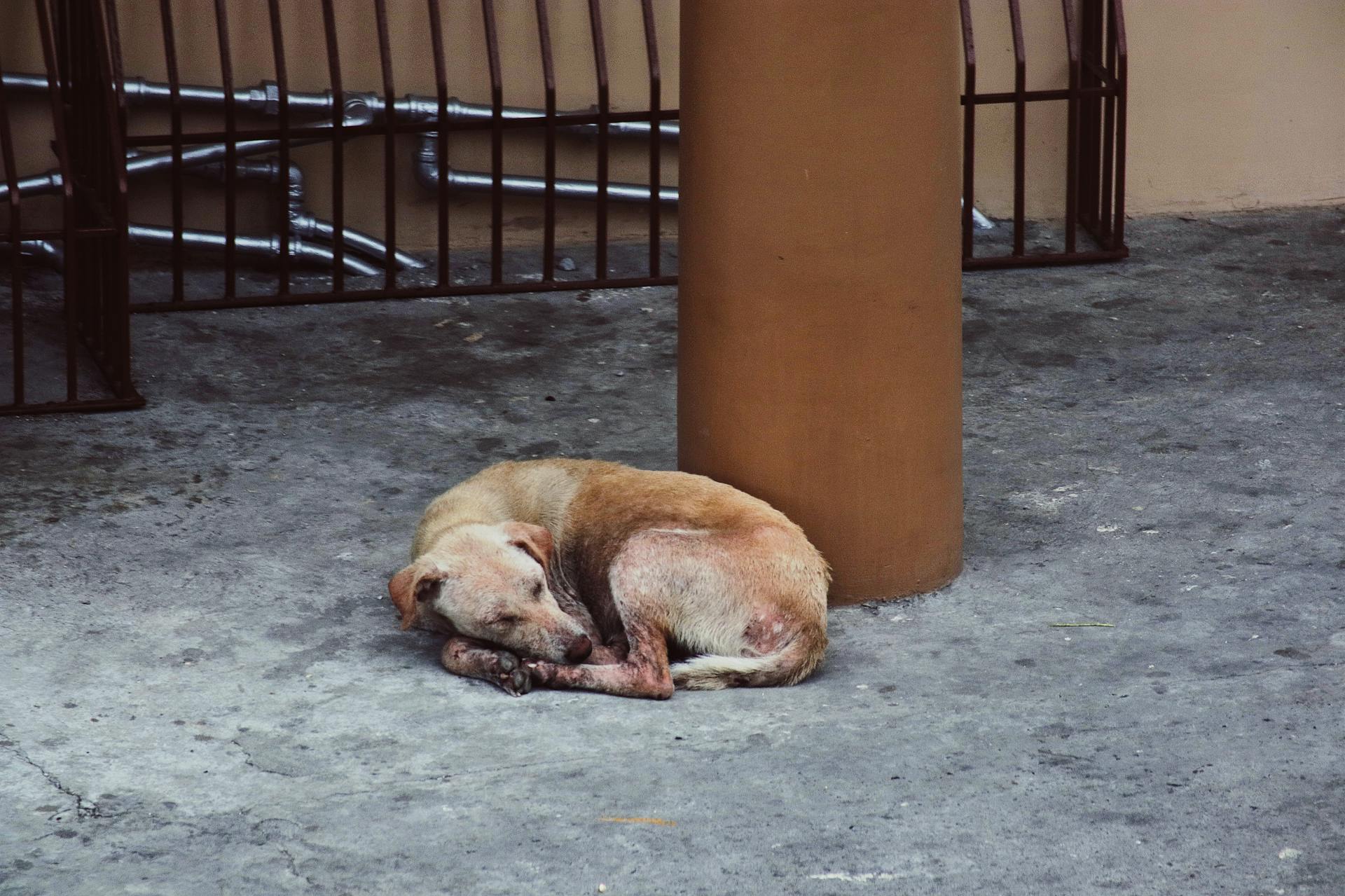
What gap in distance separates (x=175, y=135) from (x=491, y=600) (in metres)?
4.76

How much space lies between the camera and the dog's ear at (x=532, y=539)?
19.2 ft

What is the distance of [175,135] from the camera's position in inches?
372

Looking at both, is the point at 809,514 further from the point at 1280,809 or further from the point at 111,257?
the point at 111,257

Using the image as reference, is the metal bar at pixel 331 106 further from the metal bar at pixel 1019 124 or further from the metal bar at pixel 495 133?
the metal bar at pixel 1019 124

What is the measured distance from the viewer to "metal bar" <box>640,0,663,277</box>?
32.7ft

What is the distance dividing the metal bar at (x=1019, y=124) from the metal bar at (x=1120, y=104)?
53cm

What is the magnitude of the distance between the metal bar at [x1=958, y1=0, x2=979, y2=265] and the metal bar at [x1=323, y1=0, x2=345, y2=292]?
3.37 metres

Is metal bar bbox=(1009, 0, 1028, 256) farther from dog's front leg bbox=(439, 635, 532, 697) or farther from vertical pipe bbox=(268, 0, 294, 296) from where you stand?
dog's front leg bbox=(439, 635, 532, 697)

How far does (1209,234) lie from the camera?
1117cm

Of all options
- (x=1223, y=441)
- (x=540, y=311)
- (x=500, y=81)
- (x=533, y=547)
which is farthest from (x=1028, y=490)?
(x=500, y=81)

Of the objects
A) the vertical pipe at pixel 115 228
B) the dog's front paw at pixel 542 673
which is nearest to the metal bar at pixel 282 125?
the vertical pipe at pixel 115 228

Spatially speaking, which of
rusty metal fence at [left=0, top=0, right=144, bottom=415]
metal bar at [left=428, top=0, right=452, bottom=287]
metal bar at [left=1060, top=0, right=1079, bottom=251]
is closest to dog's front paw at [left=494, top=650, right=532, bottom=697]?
rusty metal fence at [left=0, top=0, right=144, bottom=415]

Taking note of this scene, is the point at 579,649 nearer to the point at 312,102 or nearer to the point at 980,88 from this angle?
the point at 312,102

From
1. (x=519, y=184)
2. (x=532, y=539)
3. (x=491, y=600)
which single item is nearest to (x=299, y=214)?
(x=519, y=184)
